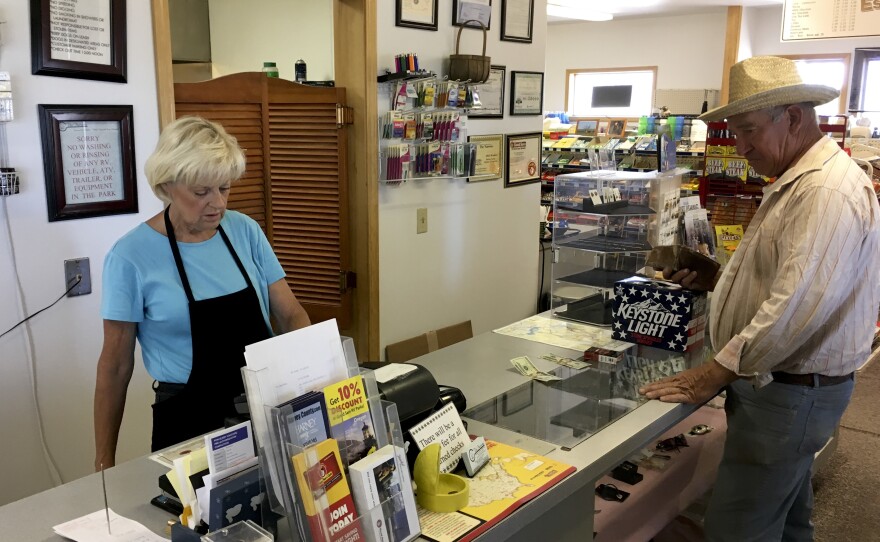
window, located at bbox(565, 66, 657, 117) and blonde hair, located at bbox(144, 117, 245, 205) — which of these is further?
window, located at bbox(565, 66, 657, 117)

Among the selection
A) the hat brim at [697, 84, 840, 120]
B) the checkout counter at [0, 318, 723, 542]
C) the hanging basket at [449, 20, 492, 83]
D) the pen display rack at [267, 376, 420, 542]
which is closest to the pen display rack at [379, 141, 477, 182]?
the hanging basket at [449, 20, 492, 83]

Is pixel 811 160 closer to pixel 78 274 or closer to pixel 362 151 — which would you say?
pixel 362 151

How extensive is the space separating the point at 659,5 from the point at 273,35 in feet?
21.5

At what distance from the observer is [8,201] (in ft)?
7.60

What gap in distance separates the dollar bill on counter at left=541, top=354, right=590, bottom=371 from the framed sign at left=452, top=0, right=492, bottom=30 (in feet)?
6.61

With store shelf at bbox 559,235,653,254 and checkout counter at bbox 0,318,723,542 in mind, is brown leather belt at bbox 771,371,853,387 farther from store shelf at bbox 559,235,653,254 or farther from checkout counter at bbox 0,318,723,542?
store shelf at bbox 559,235,653,254

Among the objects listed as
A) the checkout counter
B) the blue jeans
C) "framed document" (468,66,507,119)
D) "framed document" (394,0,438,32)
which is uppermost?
"framed document" (394,0,438,32)

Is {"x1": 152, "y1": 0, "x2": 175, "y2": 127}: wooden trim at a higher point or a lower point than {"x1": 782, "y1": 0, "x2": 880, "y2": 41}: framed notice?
lower

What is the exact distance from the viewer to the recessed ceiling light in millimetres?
9398

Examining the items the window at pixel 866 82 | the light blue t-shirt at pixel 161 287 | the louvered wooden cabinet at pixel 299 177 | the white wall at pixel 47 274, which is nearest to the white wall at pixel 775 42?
the window at pixel 866 82

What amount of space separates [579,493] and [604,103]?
1086 centimetres

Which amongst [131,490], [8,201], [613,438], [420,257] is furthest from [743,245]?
[8,201]

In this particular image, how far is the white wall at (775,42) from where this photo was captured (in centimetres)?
987

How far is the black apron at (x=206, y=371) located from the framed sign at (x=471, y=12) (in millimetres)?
2247
